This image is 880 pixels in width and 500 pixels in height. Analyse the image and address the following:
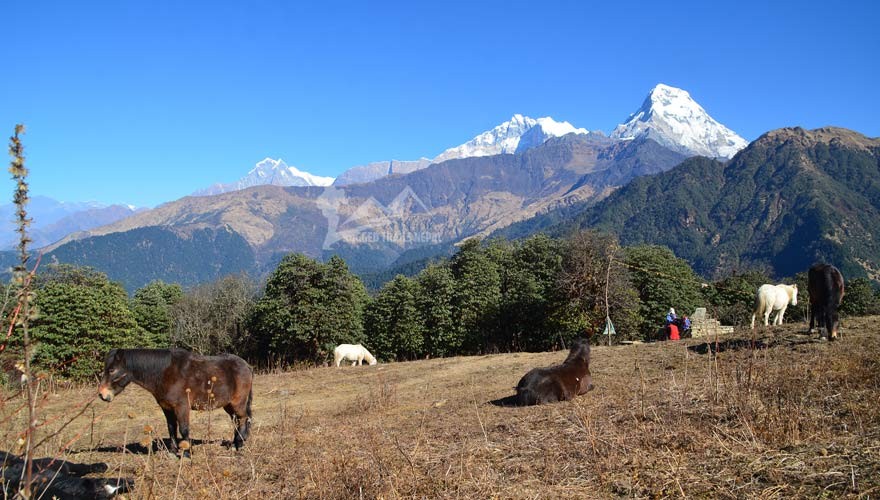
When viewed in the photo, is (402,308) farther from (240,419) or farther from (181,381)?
(181,381)

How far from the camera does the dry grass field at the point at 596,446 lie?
484cm

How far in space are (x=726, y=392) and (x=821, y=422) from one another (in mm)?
1233

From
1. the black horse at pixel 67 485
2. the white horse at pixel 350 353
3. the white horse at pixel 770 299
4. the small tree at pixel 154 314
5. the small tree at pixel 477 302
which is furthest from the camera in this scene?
the small tree at pixel 154 314

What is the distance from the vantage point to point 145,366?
30.6 ft

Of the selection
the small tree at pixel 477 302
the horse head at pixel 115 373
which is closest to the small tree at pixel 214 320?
the small tree at pixel 477 302

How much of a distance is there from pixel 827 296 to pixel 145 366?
1420 centimetres

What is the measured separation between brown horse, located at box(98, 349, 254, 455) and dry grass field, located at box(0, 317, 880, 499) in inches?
28.6

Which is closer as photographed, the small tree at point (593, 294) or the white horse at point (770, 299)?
the white horse at point (770, 299)

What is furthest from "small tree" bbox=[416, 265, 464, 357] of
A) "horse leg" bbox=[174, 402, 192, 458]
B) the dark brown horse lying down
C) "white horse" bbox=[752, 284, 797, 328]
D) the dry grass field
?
"horse leg" bbox=[174, 402, 192, 458]

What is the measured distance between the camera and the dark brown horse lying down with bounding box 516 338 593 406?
11.0 m

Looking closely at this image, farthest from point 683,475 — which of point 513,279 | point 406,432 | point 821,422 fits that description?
point 513,279

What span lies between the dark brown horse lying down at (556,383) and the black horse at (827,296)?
18.3 feet

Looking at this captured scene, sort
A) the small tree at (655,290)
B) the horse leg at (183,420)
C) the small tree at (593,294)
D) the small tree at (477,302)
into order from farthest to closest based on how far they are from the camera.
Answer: the small tree at (655,290), the small tree at (477,302), the small tree at (593,294), the horse leg at (183,420)

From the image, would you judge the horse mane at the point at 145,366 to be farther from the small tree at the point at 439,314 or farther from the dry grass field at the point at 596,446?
the small tree at the point at 439,314
